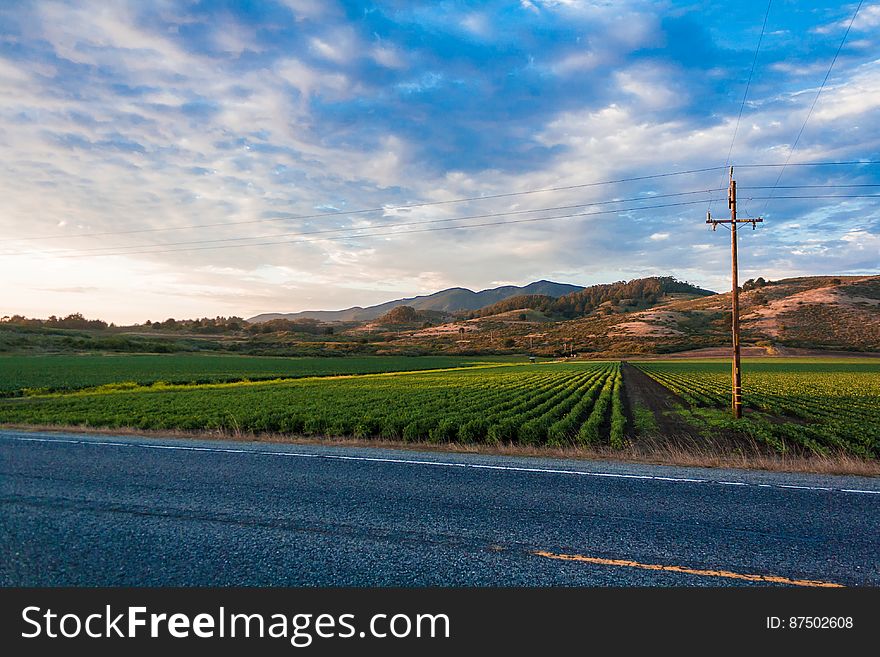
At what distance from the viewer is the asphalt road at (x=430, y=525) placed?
5.61 m

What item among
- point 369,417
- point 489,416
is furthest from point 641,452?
point 369,417

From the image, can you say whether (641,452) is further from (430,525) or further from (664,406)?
(664,406)

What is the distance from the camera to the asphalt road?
5.61 meters

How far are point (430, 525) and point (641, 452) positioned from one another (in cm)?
849

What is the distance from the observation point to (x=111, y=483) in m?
9.71

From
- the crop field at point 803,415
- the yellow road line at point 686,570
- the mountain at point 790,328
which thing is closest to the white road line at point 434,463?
the yellow road line at point 686,570

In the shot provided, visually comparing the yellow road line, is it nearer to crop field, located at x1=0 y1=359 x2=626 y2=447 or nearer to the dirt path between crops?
crop field, located at x1=0 y1=359 x2=626 y2=447

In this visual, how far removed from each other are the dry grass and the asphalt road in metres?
0.87

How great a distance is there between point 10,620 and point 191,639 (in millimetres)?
1755

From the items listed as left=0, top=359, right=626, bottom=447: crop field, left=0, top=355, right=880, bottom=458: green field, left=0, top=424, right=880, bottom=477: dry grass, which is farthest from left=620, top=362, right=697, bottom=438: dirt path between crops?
left=0, top=424, right=880, bottom=477: dry grass

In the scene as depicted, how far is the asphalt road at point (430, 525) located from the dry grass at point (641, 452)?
0.87 meters

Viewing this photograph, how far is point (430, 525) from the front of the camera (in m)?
7.10

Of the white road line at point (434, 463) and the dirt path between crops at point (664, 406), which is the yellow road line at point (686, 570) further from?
the dirt path between crops at point (664, 406)

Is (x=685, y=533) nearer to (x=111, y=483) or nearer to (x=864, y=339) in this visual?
(x=111, y=483)
